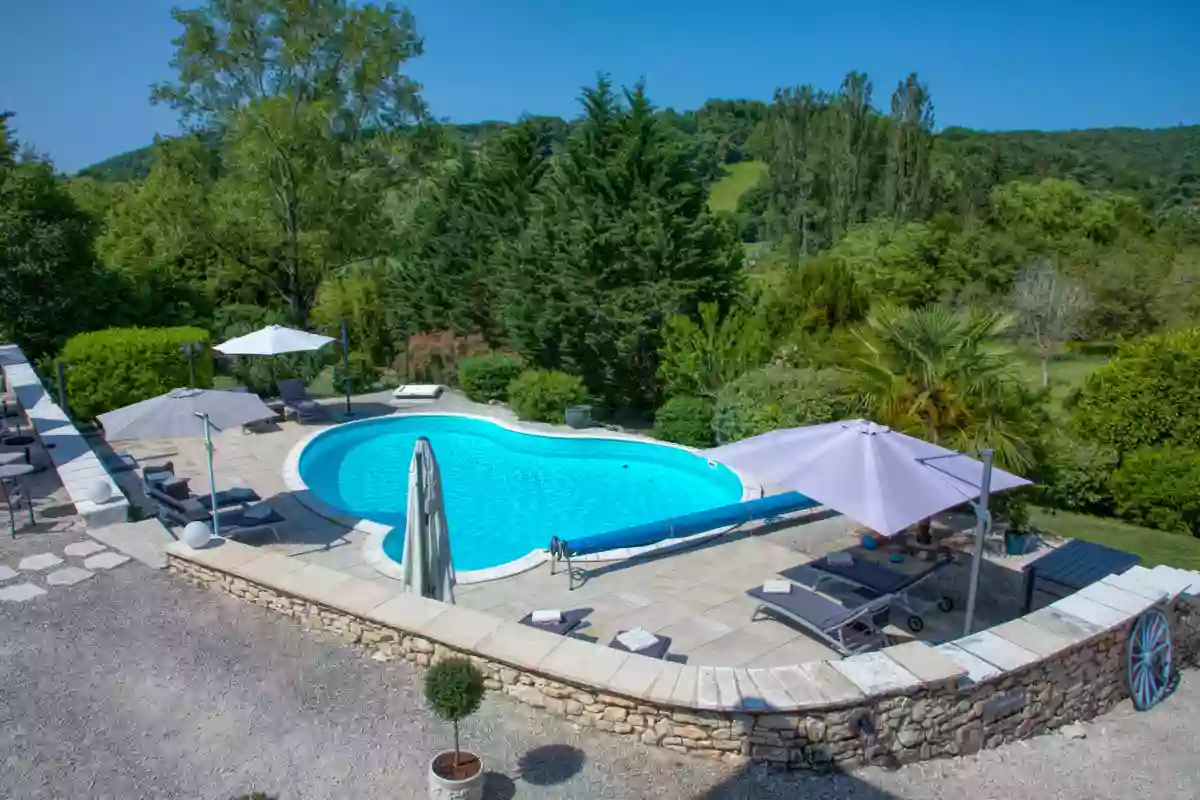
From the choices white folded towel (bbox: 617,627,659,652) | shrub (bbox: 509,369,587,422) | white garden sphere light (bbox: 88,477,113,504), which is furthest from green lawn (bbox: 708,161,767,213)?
white folded towel (bbox: 617,627,659,652)

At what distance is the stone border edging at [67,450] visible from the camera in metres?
10.4

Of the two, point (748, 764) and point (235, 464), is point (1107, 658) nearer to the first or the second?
point (748, 764)

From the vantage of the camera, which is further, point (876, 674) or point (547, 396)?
point (547, 396)

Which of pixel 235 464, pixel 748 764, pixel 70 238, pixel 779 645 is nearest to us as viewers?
pixel 748 764

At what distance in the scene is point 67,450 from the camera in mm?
12664

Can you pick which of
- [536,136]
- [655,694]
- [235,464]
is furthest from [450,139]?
[655,694]

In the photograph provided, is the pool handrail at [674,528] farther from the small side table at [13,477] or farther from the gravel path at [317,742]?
the small side table at [13,477]

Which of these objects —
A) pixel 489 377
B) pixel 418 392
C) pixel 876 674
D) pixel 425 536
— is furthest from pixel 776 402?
pixel 418 392

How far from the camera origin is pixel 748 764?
5.70 metres

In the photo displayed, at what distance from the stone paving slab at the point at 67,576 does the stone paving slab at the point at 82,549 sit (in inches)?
15.5

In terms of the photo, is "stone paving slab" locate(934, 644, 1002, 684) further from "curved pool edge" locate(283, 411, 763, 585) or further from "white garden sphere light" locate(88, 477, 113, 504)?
"white garden sphere light" locate(88, 477, 113, 504)

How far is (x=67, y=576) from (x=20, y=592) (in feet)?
1.56

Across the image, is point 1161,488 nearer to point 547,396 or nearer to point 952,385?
point 952,385

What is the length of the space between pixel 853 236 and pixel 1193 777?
32703 millimetres
